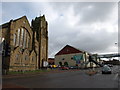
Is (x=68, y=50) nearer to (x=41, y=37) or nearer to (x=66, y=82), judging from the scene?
(x=41, y=37)

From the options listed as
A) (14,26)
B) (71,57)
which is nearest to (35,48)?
(14,26)

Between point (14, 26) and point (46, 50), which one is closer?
point (14, 26)

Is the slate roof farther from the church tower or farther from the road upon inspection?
the road

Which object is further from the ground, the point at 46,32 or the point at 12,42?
the point at 46,32

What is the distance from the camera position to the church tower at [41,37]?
181 feet

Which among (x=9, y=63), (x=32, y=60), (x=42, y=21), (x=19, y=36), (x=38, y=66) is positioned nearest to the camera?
(x=9, y=63)

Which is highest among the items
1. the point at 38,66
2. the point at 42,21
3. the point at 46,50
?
the point at 42,21

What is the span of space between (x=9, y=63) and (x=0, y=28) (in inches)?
439

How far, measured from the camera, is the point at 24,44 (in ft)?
158

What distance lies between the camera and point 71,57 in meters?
83.9

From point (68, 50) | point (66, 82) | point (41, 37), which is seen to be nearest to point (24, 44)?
point (41, 37)

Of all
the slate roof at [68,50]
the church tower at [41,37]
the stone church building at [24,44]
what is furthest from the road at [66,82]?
the slate roof at [68,50]

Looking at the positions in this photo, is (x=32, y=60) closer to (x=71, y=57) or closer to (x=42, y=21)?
(x=42, y=21)

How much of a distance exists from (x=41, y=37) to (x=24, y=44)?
32.9ft
